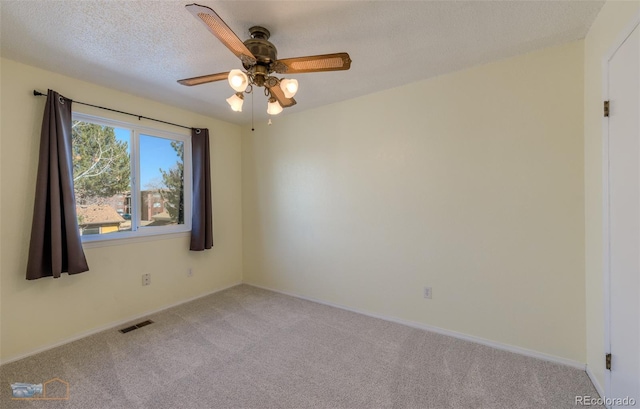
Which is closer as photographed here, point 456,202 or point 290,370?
point 290,370

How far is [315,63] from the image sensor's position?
1.54m

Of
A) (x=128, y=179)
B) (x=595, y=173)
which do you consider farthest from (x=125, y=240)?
(x=595, y=173)

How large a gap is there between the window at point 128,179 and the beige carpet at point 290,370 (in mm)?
1126

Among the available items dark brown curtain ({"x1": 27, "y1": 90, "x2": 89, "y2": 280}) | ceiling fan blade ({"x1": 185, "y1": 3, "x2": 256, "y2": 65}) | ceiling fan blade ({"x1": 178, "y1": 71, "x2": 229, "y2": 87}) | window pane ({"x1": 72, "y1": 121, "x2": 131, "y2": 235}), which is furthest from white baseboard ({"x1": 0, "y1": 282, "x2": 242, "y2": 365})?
ceiling fan blade ({"x1": 185, "y1": 3, "x2": 256, "y2": 65})

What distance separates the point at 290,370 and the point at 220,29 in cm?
226

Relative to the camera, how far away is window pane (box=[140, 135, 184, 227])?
314cm

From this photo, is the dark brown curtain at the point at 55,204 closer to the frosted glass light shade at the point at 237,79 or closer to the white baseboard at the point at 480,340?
the frosted glass light shade at the point at 237,79

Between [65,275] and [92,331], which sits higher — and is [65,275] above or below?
above

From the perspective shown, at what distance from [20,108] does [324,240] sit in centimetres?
307

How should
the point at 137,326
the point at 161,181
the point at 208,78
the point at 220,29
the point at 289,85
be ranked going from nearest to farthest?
the point at 220,29 → the point at 289,85 → the point at 208,78 → the point at 137,326 → the point at 161,181

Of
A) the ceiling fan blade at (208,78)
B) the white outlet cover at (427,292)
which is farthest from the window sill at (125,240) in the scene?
the white outlet cover at (427,292)

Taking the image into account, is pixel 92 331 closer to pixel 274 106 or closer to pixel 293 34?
pixel 274 106

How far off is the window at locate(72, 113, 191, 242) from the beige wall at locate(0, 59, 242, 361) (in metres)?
0.17

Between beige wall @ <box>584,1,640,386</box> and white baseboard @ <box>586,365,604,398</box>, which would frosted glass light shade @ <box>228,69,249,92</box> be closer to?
beige wall @ <box>584,1,640,386</box>
